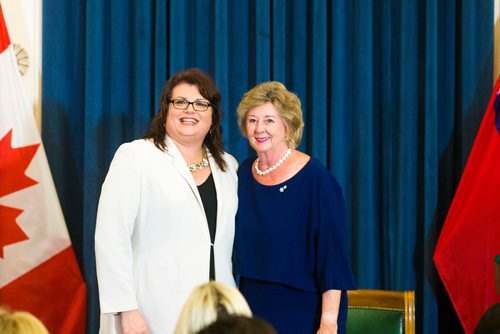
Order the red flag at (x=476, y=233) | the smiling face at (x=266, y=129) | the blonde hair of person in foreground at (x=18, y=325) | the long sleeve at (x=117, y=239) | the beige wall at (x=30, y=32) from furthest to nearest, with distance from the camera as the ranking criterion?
1. the beige wall at (x=30, y=32)
2. the red flag at (x=476, y=233)
3. the smiling face at (x=266, y=129)
4. the long sleeve at (x=117, y=239)
5. the blonde hair of person in foreground at (x=18, y=325)

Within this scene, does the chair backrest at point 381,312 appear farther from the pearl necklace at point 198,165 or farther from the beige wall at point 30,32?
the beige wall at point 30,32

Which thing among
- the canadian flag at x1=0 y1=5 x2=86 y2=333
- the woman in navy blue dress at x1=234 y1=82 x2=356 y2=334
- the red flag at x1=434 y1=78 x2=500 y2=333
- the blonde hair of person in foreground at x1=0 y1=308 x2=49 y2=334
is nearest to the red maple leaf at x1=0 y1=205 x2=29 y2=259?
the canadian flag at x1=0 y1=5 x2=86 y2=333

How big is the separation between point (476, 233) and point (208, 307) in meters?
2.13

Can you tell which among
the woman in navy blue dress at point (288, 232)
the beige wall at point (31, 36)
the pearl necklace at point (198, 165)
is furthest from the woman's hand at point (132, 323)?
the beige wall at point (31, 36)

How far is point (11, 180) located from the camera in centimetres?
321

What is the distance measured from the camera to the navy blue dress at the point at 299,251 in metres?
2.49

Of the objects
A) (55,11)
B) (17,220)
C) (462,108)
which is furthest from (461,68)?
(17,220)

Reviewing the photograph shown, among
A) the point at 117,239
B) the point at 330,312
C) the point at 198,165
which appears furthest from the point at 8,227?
the point at 330,312

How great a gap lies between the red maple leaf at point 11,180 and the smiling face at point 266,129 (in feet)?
4.11

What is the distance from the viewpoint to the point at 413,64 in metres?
3.48

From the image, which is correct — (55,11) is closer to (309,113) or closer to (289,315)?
(309,113)

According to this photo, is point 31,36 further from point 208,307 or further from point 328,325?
point 208,307

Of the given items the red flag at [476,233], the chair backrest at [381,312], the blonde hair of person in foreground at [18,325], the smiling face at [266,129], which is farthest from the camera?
the red flag at [476,233]

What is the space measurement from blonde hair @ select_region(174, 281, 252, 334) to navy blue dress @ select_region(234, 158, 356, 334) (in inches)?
39.8
